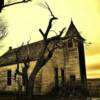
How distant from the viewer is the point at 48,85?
117 feet

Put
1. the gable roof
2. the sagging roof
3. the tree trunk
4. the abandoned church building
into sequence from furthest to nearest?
the gable roof → the sagging roof → the abandoned church building → the tree trunk

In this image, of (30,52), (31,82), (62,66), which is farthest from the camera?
(30,52)

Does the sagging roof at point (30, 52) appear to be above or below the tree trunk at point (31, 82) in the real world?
above

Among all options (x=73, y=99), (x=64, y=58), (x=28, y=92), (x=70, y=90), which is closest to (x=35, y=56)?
(x=64, y=58)

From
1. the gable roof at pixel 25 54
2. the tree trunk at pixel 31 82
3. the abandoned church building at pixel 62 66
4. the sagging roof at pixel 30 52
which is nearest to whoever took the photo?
the tree trunk at pixel 31 82

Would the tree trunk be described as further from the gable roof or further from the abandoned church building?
the gable roof

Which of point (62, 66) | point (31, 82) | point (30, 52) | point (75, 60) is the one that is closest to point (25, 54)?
point (30, 52)

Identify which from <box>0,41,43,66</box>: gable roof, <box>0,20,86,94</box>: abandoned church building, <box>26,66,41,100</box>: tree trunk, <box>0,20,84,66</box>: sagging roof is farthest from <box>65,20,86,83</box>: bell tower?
<box>26,66,41,100</box>: tree trunk

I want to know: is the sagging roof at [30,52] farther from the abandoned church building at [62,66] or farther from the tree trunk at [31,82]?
the tree trunk at [31,82]

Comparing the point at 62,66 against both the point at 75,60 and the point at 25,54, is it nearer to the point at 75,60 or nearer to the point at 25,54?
the point at 75,60

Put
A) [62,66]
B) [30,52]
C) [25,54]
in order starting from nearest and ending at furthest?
1. [62,66]
2. [30,52]
3. [25,54]

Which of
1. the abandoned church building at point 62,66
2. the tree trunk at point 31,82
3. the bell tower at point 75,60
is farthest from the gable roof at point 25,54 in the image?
the tree trunk at point 31,82

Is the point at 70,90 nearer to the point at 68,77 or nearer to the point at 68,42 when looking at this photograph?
the point at 68,77

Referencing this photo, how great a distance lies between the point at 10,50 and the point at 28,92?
24976mm
